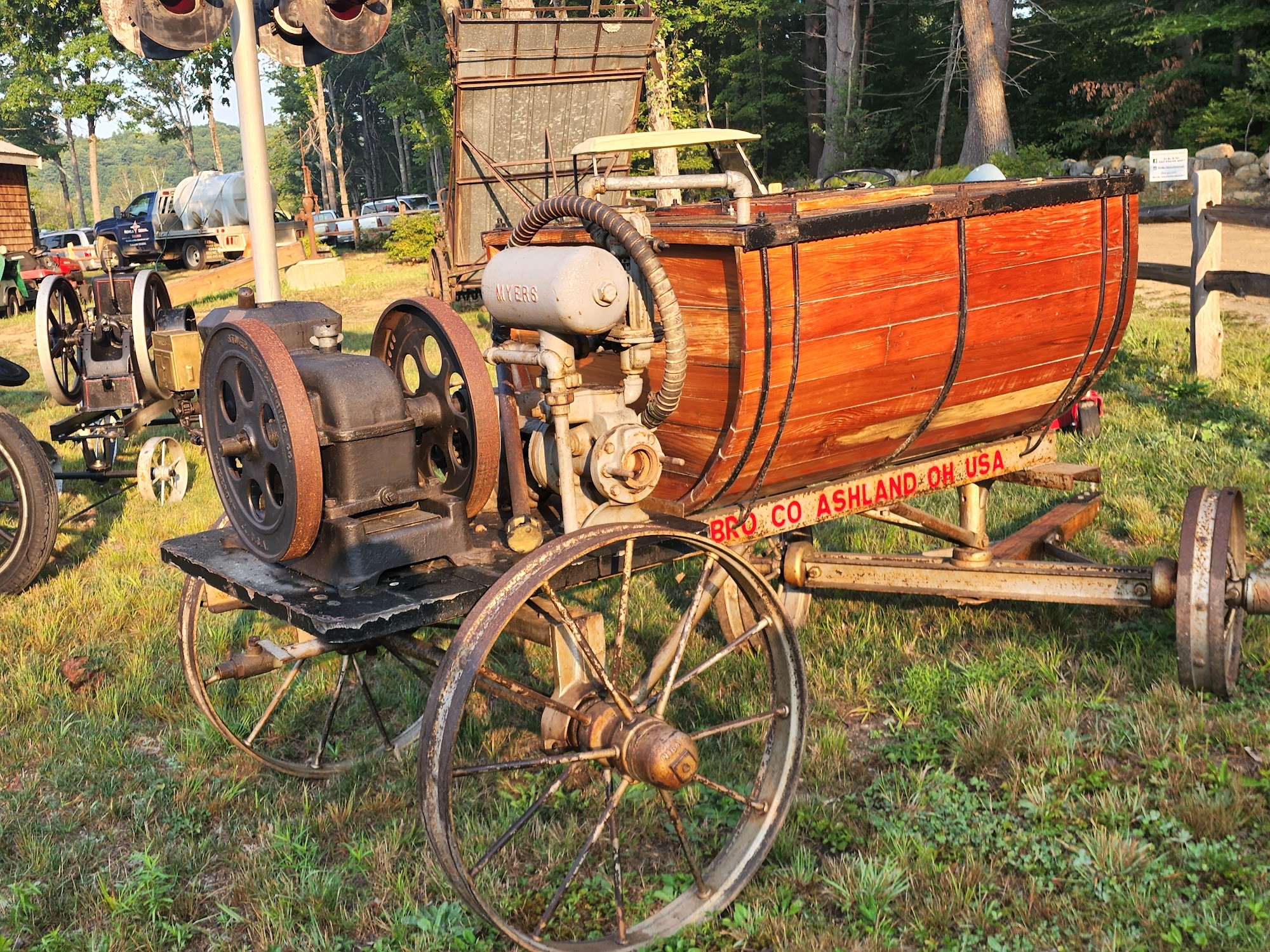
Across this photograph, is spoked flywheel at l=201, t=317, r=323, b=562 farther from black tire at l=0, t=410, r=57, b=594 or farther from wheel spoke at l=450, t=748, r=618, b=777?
black tire at l=0, t=410, r=57, b=594

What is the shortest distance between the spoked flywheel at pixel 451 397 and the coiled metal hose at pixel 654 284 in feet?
1.41

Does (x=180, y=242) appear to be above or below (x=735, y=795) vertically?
above

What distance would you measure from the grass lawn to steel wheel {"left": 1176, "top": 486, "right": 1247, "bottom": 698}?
0.14m

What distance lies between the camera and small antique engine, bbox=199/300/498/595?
292 cm

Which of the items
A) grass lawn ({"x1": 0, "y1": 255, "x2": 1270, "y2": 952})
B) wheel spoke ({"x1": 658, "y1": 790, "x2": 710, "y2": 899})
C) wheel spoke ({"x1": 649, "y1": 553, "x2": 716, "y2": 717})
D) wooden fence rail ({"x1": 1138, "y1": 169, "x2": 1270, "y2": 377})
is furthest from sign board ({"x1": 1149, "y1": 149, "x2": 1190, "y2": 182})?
wheel spoke ({"x1": 658, "y1": 790, "x2": 710, "y2": 899})

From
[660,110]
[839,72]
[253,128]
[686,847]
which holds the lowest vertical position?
[686,847]

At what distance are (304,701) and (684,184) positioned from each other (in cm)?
269

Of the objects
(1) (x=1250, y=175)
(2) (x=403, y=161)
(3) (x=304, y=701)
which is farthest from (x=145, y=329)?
(2) (x=403, y=161)

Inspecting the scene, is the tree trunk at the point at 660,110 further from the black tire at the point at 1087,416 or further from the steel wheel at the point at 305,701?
the steel wheel at the point at 305,701

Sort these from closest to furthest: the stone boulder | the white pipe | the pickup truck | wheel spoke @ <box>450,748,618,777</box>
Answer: wheel spoke @ <box>450,748,618,777</box> → the white pipe → the stone boulder → the pickup truck

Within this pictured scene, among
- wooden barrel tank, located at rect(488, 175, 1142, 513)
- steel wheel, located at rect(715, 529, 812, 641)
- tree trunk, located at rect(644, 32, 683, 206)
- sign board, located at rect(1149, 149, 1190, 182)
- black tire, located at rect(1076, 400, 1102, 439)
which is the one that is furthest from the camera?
tree trunk, located at rect(644, 32, 683, 206)

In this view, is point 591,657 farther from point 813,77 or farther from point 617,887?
point 813,77

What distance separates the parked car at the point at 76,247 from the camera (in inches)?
1094

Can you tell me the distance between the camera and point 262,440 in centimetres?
304
